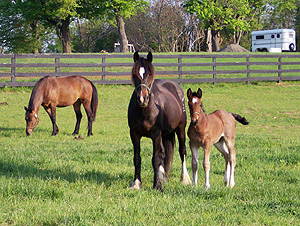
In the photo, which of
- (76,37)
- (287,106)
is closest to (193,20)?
(76,37)

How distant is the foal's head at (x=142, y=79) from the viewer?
5434 mm

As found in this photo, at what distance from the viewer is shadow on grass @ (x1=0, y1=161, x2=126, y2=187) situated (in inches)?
250

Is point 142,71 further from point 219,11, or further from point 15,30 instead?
point 15,30

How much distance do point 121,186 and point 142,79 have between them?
61.7 inches

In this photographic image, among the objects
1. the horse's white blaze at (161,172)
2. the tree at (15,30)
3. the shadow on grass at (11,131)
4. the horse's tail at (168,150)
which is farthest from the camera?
the tree at (15,30)

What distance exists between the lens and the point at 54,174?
6.73m

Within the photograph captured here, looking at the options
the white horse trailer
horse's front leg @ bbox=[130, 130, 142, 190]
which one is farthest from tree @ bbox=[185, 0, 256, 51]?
horse's front leg @ bbox=[130, 130, 142, 190]

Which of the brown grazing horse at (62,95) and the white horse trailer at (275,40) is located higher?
the white horse trailer at (275,40)

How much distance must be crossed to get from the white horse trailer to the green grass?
39.1 metres

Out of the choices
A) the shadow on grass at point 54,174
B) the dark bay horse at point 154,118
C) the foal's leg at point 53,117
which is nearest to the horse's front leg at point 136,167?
the dark bay horse at point 154,118

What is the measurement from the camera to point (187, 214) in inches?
181

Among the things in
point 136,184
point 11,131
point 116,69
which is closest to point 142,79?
point 136,184

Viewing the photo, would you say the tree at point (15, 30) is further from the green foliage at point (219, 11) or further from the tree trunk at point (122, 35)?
the green foliage at point (219, 11)

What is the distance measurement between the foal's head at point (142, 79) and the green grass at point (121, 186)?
1.24 m
